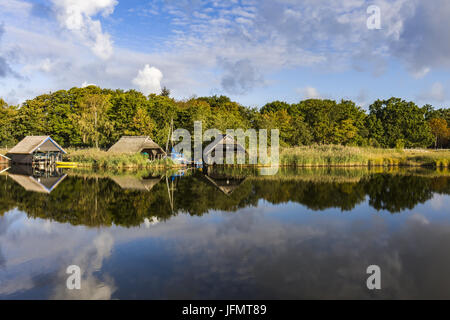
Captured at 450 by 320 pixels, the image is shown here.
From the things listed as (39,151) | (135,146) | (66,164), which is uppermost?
(135,146)

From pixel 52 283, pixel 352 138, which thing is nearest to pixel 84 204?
pixel 52 283

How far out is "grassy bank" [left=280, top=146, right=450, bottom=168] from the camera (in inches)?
1304

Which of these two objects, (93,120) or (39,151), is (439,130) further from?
(39,151)

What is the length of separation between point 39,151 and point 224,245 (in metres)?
35.0

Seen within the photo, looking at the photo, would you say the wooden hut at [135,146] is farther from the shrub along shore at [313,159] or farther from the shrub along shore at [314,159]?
the shrub along shore at [314,159]

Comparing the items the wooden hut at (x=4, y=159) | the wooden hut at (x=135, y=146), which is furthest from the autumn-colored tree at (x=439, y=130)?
the wooden hut at (x=4, y=159)

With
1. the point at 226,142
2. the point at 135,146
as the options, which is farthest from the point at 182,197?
the point at 135,146

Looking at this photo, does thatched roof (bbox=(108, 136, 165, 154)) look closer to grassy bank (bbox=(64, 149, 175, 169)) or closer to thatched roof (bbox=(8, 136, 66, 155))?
grassy bank (bbox=(64, 149, 175, 169))

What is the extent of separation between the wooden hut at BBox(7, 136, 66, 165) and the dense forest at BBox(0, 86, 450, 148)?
18.2 feet

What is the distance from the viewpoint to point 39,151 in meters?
35.9

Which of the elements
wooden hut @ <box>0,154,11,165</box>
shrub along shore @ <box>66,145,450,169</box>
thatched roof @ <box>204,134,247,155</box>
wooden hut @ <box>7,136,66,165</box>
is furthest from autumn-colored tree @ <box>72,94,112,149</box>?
thatched roof @ <box>204,134,247,155</box>

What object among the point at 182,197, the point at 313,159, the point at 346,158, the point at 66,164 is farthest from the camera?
the point at 66,164
